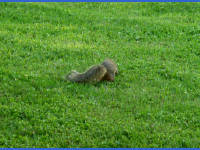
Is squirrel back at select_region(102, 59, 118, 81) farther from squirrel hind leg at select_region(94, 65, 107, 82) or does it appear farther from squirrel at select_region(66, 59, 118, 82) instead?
squirrel hind leg at select_region(94, 65, 107, 82)

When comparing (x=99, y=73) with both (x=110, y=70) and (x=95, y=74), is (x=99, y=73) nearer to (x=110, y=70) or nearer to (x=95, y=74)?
(x=95, y=74)

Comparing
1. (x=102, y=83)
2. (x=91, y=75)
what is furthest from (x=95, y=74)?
(x=102, y=83)

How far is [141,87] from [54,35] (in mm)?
3562

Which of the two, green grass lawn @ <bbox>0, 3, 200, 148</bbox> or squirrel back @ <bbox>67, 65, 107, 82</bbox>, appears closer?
green grass lawn @ <bbox>0, 3, 200, 148</bbox>

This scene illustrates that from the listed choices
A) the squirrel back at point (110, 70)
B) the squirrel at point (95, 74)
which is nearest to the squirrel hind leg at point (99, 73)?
the squirrel at point (95, 74)

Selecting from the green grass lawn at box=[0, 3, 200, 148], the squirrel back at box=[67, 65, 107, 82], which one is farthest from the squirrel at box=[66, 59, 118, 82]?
the green grass lawn at box=[0, 3, 200, 148]

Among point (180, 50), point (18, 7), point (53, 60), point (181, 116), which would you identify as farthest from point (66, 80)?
point (18, 7)

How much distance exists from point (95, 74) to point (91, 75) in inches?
3.1

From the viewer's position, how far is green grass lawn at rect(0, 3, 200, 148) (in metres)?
6.26

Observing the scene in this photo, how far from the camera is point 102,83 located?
7.98 meters

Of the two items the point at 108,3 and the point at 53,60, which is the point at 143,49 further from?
the point at 108,3

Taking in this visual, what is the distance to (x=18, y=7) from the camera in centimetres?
1209

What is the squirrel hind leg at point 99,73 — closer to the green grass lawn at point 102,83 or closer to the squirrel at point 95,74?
the squirrel at point 95,74

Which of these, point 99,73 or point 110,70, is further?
point 110,70
